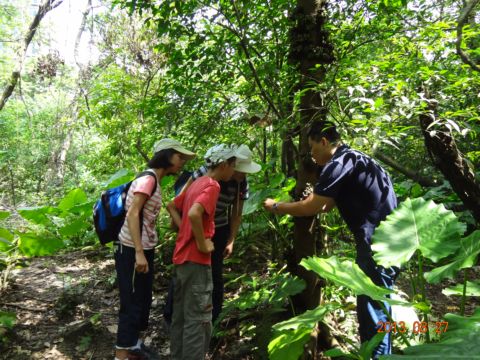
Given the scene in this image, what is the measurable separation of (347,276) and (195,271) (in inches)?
50.9

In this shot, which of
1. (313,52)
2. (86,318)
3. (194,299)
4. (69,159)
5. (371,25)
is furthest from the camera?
(69,159)

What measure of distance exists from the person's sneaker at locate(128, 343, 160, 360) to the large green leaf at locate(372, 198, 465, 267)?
214 centimetres

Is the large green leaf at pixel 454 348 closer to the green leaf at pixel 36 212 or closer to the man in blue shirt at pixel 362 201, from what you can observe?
the man in blue shirt at pixel 362 201

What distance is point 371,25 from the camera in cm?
315

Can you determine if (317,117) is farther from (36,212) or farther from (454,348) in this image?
(36,212)

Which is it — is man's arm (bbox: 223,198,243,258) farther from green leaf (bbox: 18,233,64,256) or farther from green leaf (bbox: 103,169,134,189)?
green leaf (bbox: 18,233,64,256)

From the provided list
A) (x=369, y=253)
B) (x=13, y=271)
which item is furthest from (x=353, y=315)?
(x=13, y=271)

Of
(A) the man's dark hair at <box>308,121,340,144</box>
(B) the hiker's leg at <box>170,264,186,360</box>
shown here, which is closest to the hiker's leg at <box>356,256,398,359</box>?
(A) the man's dark hair at <box>308,121,340,144</box>

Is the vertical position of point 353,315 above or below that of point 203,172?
below

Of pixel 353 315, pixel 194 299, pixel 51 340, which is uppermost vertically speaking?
pixel 194 299

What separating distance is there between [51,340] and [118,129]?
3200 mm

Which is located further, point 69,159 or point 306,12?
point 69,159

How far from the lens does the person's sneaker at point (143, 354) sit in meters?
2.99

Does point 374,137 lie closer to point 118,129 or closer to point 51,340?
point 51,340
